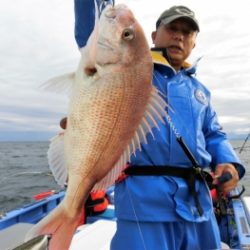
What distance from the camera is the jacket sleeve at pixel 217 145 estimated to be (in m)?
2.87

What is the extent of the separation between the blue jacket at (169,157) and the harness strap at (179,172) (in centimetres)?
3

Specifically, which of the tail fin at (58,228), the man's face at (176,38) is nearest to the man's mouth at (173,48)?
the man's face at (176,38)

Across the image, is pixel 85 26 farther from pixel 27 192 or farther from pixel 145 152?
pixel 27 192

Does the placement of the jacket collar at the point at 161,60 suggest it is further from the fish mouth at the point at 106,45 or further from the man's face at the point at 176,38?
the fish mouth at the point at 106,45

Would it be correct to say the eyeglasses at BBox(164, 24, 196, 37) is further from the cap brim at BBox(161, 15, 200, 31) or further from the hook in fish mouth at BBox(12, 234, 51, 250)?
the hook in fish mouth at BBox(12, 234, 51, 250)

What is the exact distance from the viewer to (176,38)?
9.90ft

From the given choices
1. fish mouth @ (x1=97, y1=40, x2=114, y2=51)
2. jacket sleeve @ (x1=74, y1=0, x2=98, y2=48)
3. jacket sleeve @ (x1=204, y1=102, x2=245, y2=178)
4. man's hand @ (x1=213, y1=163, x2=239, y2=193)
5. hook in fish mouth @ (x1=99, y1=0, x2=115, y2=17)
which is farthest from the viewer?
jacket sleeve @ (x1=204, y1=102, x2=245, y2=178)

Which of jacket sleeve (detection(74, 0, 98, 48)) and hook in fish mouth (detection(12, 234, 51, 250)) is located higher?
jacket sleeve (detection(74, 0, 98, 48))

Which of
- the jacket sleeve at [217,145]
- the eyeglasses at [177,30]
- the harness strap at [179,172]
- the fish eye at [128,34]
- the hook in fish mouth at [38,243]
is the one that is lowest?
the hook in fish mouth at [38,243]

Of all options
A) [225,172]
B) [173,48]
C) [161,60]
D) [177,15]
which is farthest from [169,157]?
[177,15]

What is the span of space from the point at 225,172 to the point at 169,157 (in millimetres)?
415

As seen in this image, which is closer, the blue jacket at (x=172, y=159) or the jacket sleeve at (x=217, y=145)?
the blue jacket at (x=172, y=159)

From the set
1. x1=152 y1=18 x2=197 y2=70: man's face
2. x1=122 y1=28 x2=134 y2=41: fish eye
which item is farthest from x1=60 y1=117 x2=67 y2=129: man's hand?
x1=152 y1=18 x2=197 y2=70: man's face

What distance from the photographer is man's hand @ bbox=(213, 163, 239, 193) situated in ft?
8.55
